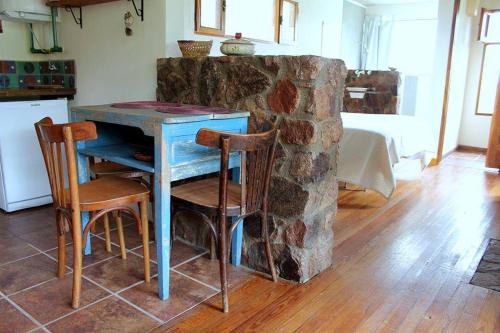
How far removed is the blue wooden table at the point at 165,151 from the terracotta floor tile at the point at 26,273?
1.86 ft

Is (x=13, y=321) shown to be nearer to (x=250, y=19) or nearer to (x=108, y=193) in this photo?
(x=108, y=193)

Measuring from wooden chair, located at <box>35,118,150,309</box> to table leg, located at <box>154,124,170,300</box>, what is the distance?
0.18 metres

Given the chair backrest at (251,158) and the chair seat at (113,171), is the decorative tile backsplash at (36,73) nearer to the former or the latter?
the chair seat at (113,171)

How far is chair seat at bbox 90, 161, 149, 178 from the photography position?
235 cm

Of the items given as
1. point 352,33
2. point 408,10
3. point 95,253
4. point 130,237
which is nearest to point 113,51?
point 130,237

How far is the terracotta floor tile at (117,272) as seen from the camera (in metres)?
2.09

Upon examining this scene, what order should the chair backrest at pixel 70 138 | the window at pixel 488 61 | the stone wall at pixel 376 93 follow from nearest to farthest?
the chair backrest at pixel 70 138, the stone wall at pixel 376 93, the window at pixel 488 61

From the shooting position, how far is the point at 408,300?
2.03 meters

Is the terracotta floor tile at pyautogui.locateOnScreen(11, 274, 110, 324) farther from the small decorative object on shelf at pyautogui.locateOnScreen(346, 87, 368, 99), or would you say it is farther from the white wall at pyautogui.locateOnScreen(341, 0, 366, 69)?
the white wall at pyautogui.locateOnScreen(341, 0, 366, 69)

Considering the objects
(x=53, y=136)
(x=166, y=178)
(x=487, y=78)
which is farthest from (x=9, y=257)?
(x=487, y=78)

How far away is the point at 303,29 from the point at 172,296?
3.27m

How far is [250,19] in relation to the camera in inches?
149

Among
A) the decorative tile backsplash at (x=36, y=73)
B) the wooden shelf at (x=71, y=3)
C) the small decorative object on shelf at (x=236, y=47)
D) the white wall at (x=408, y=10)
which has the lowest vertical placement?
the decorative tile backsplash at (x=36, y=73)

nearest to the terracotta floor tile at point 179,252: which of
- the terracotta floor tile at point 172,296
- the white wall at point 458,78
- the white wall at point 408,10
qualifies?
the terracotta floor tile at point 172,296
